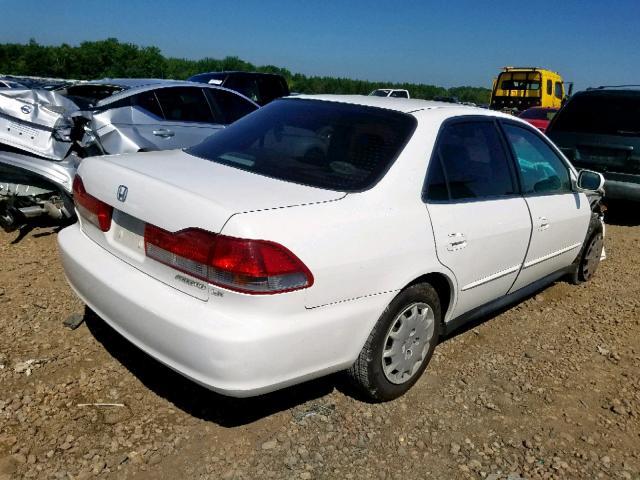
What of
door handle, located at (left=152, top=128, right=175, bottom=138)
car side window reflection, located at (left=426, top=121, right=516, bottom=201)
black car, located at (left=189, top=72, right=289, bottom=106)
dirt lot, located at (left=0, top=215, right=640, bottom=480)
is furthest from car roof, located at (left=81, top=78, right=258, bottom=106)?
black car, located at (left=189, top=72, right=289, bottom=106)

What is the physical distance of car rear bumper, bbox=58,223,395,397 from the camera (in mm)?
2170

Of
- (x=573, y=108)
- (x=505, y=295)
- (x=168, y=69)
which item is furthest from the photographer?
(x=168, y=69)

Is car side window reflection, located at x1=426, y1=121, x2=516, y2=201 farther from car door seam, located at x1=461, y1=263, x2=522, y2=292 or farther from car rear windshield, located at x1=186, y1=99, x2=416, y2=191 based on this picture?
car door seam, located at x1=461, y1=263, x2=522, y2=292

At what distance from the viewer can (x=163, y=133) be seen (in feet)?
19.3

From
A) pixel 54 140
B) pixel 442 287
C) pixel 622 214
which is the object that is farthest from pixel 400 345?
pixel 622 214

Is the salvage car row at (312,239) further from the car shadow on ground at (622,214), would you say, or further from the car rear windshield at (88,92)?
the car shadow on ground at (622,214)

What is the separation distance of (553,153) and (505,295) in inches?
46.0

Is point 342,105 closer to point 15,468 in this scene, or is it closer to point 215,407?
point 215,407

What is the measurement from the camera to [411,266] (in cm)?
266

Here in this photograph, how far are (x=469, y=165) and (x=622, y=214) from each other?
20.8 feet

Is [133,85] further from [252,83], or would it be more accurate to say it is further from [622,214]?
[622,214]

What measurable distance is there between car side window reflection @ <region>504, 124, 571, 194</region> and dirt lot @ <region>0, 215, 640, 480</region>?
1.09 m

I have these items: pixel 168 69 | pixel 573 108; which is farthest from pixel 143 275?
pixel 168 69

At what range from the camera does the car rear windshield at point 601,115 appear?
6973mm
